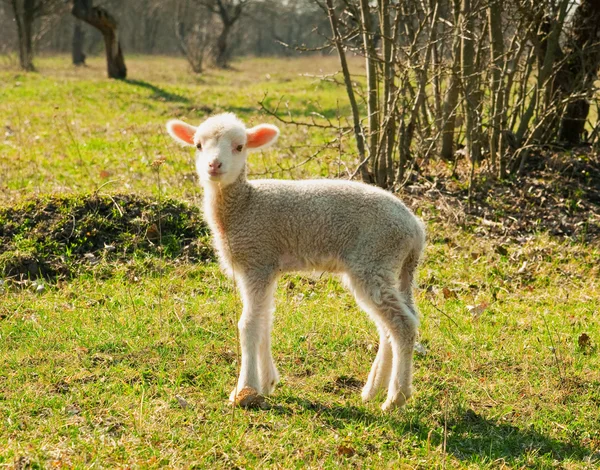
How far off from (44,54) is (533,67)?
3492 cm

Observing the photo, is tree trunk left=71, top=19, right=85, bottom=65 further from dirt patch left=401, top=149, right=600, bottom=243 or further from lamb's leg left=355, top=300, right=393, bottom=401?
lamb's leg left=355, top=300, right=393, bottom=401

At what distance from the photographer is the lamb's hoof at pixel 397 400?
398 cm

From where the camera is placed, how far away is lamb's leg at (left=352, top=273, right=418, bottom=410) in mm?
3936

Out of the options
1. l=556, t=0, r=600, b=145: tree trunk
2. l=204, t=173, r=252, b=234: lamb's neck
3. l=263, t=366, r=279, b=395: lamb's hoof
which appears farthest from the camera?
l=556, t=0, r=600, b=145: tree trunk

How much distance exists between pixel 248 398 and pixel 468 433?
1187 millimetres

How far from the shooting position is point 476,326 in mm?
5270

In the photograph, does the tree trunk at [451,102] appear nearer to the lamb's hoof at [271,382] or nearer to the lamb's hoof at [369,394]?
the lamb's hoof at [369,394]

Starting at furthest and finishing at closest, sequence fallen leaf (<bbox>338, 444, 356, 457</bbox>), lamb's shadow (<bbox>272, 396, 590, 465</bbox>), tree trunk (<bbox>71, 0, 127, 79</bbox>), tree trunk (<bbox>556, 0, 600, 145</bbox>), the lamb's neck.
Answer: tree trunk (<bbox>71, 0, 127, 79</bbox>), tree trunk (<bbox>556, 0, 600, 145</bbox>), the lamb's neck, lamb's shadow (<bbox>272, 396, 590, 465</bbox>), fallen leaf (<bbox>338, 444, 356, 457</bbox>)

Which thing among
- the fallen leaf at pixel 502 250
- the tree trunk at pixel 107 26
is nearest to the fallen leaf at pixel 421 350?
the fallen leaf at pixel 502 250

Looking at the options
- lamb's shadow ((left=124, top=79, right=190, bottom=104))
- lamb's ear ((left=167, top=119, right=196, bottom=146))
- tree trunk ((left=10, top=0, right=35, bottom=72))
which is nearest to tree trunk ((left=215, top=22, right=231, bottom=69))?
tree trunk ((left=10, top=0, right=35, bottom=72))

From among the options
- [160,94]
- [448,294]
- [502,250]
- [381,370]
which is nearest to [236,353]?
[381,370]

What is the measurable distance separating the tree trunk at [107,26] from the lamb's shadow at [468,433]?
1733 centimetres

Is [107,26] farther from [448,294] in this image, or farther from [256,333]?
[256,333]

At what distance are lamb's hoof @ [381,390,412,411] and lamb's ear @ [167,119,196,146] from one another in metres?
1.90
